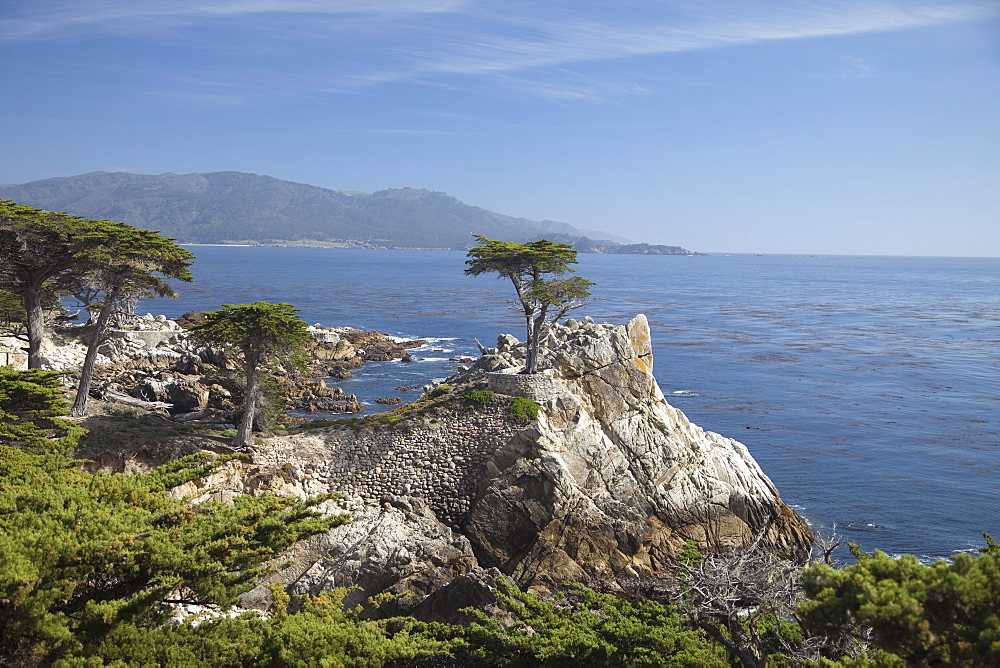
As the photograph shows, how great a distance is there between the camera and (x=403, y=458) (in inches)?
981

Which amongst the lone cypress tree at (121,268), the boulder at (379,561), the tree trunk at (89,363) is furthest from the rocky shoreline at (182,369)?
the boulder at (379,561)

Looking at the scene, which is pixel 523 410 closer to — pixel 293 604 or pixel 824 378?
pixel 293 604

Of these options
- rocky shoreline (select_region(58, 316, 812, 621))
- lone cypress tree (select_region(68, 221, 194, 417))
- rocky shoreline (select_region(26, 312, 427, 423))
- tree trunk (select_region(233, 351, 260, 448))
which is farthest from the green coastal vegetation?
rocky shoreline (select_region(26, 312, 427, 423))

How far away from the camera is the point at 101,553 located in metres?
11.5

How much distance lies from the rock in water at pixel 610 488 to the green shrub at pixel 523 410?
43 centimetres

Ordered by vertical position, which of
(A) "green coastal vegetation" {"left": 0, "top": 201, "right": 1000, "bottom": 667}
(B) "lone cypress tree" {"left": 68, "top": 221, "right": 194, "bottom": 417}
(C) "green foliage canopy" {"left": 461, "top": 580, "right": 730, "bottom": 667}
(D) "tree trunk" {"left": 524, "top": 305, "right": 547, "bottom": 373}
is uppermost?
(B) "lone cypress tree" {"left": 68, "top": 221, "right": 194, "bottom": 417}

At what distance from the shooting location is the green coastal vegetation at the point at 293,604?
8891 mm

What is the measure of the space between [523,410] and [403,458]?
5.02m

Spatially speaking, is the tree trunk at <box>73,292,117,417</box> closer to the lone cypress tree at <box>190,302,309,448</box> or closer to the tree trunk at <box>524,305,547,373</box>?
the lone cypress tree at <box>190,302,309,448</box>

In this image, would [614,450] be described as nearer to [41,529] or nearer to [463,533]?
[463,533]

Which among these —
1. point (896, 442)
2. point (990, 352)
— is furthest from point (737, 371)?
point (990, 352)

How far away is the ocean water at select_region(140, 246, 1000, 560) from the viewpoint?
31969 millimetres

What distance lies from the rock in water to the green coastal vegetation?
19.8ft

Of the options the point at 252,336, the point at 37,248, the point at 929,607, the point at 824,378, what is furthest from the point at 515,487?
the point at 824,378
